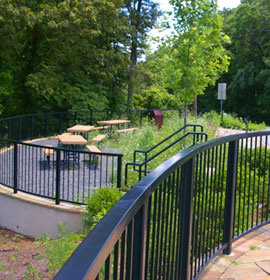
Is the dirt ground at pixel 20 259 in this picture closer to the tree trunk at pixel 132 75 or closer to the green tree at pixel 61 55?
the green tree at pixel 61 55

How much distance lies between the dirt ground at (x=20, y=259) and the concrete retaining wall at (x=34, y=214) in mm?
243

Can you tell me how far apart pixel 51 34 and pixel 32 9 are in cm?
159

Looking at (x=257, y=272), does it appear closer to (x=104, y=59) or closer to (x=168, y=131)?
(x=168, y=131)

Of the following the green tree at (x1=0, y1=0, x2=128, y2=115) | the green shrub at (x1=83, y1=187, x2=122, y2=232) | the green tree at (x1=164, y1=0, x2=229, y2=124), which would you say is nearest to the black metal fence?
the green tree at (x1=0, y1=0, x2=128, y2=115)

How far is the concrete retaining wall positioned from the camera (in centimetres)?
667

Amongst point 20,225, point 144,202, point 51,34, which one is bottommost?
point 20,225

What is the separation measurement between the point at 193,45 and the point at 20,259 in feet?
28.0

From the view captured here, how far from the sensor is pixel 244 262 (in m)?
3.31

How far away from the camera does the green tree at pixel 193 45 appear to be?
1148 centimetres

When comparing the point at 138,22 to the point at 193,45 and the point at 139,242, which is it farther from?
the point at 139,242

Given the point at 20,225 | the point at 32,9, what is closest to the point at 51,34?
the point at 32,9

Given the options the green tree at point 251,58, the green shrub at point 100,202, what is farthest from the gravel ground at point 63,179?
the green tree at point 251,58

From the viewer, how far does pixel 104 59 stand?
2012cm

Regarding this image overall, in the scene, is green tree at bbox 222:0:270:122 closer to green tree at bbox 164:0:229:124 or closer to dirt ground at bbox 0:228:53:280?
green tree at bbox 164:0:229:124
